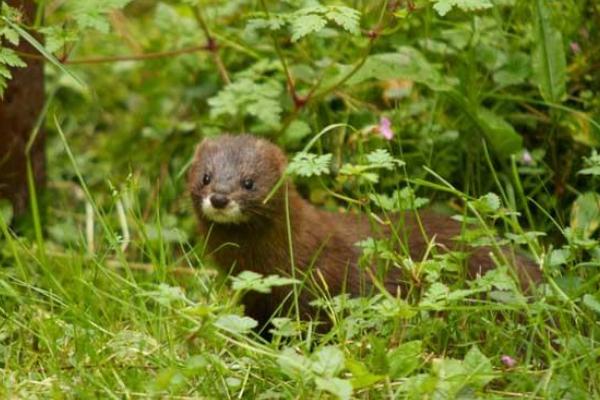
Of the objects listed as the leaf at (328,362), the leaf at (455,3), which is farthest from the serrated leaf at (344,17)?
the leaf at (328,362)

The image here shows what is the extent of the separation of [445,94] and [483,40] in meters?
0.38

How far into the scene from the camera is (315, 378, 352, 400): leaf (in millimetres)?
3656

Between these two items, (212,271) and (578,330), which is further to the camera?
(212,271)

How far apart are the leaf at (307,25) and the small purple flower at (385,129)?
833 mm

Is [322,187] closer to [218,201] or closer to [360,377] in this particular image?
[218,201]

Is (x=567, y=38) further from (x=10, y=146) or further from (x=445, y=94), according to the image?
(x=10, y=146)

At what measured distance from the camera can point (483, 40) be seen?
19.4ft

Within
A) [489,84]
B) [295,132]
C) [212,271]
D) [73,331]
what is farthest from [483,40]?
[73,331]

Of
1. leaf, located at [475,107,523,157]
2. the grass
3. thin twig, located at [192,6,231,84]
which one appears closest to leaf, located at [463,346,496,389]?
the grass

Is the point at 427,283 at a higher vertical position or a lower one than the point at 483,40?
lower

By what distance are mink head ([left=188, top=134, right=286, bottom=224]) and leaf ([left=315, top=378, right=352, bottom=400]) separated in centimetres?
167

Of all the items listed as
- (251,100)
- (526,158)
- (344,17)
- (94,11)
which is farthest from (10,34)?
(526,158)

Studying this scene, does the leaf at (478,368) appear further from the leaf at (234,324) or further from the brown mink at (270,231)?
the brown mink at (270,231)

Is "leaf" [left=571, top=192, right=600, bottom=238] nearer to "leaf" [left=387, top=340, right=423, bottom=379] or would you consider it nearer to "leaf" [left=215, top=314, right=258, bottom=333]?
"leaf" [left=387, top=340, right=423, bottom=379]
